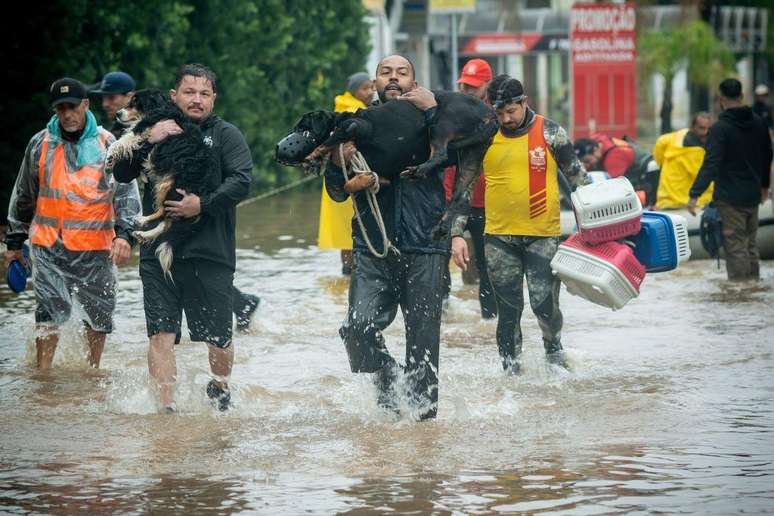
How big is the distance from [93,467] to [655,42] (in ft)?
140

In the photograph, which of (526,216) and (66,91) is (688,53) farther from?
(66,91)

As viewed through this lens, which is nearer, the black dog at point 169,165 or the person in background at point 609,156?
the black dog at point 169,165

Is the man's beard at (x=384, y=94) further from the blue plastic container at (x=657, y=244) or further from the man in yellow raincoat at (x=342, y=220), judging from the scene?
the man in yellow raincoat at (x=342, y=220)

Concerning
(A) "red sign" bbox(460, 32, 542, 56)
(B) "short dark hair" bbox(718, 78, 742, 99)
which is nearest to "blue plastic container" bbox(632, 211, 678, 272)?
(B) "short dark hair" bbox(718, 78, 742, 99)

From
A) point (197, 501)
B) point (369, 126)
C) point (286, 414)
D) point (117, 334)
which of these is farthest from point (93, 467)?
point (117, 334)

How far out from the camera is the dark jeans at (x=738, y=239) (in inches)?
549

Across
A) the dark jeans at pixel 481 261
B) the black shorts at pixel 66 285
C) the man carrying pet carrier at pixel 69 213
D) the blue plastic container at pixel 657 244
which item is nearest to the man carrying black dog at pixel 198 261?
the man carrying pet carrier at pixel 69 213

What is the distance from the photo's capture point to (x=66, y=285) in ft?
31.5

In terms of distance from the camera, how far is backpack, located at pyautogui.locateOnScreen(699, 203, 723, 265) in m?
14.3

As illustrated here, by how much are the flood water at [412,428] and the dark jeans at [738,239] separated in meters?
1.81

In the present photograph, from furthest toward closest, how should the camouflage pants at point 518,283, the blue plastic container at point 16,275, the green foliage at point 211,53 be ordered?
the green foliage at point 211,53 < the blue plastic container at point 16,275 < the camouflage pants at point 518,283

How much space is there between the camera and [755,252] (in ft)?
46.4

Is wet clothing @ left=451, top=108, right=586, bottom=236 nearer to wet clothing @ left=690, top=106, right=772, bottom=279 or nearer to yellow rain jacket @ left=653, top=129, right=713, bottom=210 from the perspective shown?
wet clothing @ left=690, top=106, right=772, bottom=279

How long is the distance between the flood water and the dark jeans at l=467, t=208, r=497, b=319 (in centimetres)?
12
